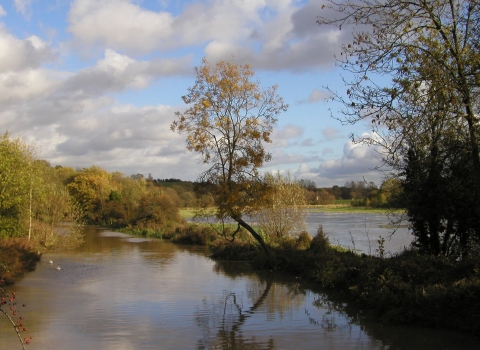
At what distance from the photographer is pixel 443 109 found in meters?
10.6

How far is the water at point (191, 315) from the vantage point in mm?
11445

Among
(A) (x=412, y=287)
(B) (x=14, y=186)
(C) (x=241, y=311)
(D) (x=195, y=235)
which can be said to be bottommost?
(C) (x=241, y=311)

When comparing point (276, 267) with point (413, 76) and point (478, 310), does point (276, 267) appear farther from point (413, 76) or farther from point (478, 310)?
point (413, 76)

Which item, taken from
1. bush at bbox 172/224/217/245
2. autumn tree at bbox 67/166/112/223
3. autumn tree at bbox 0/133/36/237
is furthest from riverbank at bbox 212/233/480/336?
autumn tree at bbox 67/166/112/223

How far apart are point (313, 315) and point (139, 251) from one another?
79.8ft

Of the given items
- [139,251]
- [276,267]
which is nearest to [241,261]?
[276,267]

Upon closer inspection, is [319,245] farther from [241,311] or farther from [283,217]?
[241,311]

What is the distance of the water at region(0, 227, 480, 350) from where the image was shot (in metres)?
11.4

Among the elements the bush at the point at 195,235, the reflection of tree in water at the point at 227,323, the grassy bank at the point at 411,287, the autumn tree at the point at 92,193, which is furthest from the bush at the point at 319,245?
the autumn tree at the point at 92,193

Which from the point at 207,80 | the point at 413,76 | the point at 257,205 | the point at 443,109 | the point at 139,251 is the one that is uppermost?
the point at 207,80

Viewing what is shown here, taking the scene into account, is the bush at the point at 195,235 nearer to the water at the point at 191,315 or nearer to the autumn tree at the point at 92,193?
the water at the point at 191,315

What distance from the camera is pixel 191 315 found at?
48.3 ft

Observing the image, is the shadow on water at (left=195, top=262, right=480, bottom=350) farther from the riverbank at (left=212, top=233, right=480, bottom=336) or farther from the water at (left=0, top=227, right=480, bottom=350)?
the riverbank at (left=212, top=233, right=480, bottom=336)

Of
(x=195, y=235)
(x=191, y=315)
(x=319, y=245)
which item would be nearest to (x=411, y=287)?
(x=191, y=315)
